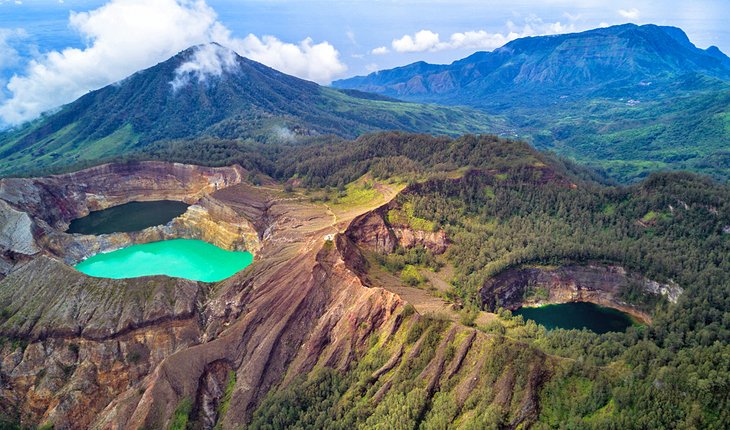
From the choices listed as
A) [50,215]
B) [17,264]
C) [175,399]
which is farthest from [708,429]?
[50,215]

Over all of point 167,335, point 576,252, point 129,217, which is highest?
point 129,217

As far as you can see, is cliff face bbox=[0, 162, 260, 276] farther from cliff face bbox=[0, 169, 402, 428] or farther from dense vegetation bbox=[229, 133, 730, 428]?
cliff face bbox=[0, 169, 402, 428]

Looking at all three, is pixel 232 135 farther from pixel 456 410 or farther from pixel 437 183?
pixel 456 410

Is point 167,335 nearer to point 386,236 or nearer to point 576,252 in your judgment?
point 386,236

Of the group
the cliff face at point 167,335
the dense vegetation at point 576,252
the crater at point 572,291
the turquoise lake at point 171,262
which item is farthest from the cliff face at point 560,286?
the turquoise lake at point 171,262

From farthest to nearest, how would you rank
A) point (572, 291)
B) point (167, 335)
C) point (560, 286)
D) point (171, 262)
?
1. point (171, 262)
2. point (560, 286)
3. point (572, 291)
4. point (167, 335)

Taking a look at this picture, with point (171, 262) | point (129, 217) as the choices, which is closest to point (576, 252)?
point (171, 262)

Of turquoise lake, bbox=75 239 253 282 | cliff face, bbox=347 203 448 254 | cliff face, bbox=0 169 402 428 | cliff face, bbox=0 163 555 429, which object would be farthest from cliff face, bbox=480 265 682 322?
turquoise lake, bbox=75 239 253 282
